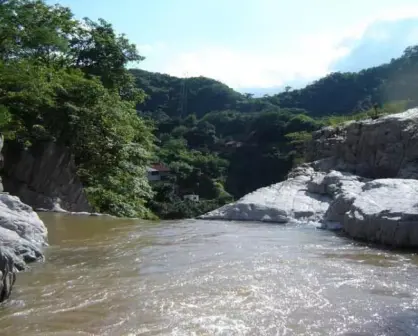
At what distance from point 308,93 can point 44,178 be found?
1904 inches

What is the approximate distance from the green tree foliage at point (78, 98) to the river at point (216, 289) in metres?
6.84

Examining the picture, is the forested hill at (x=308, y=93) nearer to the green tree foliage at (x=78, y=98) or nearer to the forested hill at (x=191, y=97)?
the forested hill at (x=191, y=97)

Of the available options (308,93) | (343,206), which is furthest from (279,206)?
(308,93)

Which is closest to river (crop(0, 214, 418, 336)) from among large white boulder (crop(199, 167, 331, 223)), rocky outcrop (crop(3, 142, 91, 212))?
large white boulder (crop(199, 167, 331, 223))

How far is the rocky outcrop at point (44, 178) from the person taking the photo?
14305 millimetres

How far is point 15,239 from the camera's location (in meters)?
5.93

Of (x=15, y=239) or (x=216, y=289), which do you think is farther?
(x=15, y=239)

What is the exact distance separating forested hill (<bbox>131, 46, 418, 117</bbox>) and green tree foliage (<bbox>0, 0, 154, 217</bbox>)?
873 inches

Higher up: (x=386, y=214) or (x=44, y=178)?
(x=386, y=214)

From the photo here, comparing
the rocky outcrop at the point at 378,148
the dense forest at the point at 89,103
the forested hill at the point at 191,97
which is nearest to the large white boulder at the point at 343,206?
the rocky outcrop at the point at 378,148

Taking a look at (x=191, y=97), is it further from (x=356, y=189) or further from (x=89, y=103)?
(x=356, y=189)

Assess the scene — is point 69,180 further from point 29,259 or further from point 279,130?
point 279,130

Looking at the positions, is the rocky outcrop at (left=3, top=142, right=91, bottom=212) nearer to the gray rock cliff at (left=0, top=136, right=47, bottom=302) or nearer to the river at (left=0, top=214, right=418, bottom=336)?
the gray rock cliff at (left=0, top=136, right=47, bottom=302)

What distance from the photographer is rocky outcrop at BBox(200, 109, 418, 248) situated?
7.30 m
